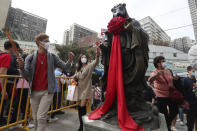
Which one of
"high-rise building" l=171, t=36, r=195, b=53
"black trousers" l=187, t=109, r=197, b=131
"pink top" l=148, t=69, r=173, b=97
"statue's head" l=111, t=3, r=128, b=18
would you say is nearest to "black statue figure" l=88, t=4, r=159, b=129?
"statue's head" l=111, t=3, r=128, b=18

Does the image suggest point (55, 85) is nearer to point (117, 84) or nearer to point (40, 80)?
point (40, 80)

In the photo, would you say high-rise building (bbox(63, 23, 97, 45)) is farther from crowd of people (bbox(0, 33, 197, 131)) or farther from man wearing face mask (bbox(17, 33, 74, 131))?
man wearing face mask (bbox(17, 33, 74, 131))

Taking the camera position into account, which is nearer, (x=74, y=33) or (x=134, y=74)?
(x=134, y=74)

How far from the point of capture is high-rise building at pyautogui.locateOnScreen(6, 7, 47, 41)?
24503 mm

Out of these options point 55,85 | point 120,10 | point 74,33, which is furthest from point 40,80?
point 74,33

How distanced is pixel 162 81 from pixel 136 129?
60.4 inches

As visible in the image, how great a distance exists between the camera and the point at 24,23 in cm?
2838

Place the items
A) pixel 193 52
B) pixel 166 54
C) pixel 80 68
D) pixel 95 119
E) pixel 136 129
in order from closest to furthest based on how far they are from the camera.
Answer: pixel 136 129 → pixel 95 119 → pixel 80 68 → pixel 193 52 → pixel 166 54

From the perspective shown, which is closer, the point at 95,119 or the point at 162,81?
the point at 95,119

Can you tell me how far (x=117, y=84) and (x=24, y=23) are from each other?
3383 cm

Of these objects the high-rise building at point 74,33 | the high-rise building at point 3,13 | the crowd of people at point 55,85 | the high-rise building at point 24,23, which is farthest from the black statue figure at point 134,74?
the high-rise building at point 74,33

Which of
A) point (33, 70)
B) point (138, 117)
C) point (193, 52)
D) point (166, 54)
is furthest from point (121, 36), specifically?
point (166, 54)

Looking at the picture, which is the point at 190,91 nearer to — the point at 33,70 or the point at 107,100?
the point at 107,100

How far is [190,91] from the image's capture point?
2.76 m
